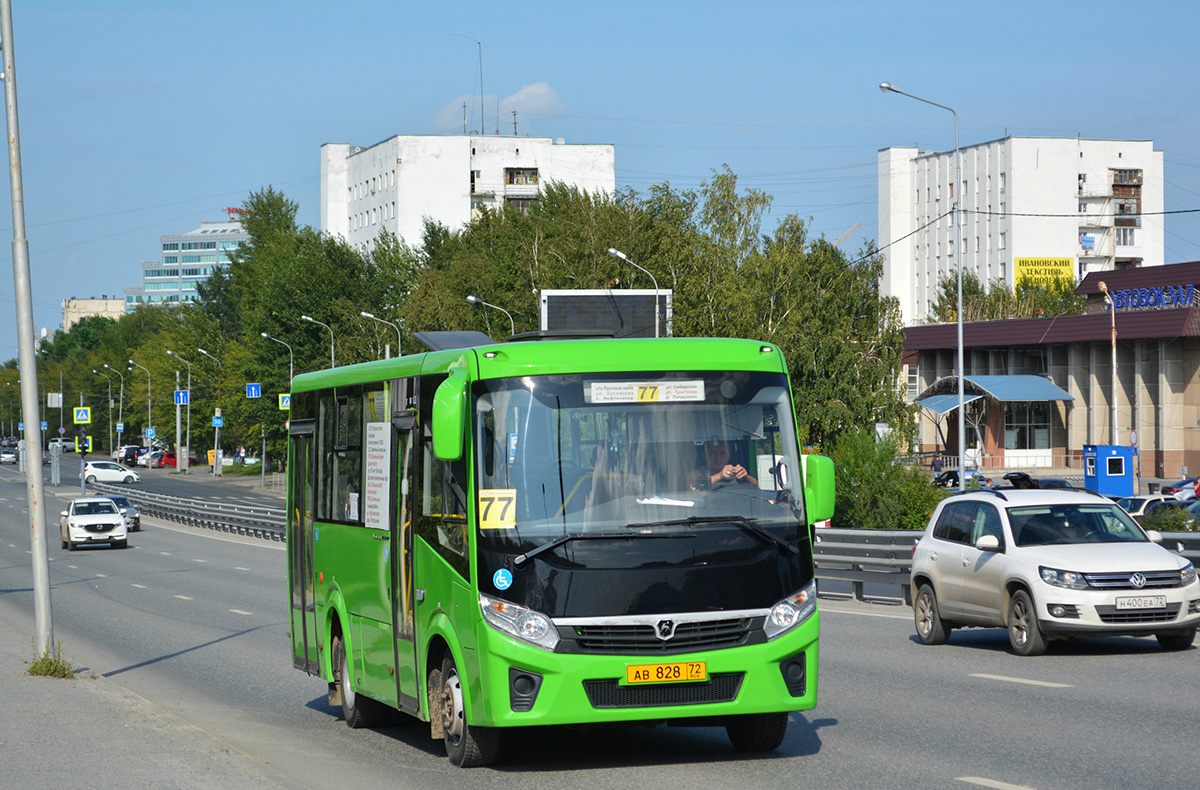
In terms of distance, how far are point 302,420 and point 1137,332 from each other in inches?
2439

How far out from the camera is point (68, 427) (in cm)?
17488

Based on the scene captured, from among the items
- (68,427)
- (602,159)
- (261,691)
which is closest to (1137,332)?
(602,159)

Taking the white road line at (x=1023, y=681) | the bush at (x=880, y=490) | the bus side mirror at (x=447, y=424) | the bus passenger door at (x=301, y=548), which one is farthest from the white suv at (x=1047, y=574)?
the bush at (x=880, y=490)

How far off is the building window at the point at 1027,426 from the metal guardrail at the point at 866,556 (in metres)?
56.9

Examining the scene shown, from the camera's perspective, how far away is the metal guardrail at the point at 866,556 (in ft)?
66.8

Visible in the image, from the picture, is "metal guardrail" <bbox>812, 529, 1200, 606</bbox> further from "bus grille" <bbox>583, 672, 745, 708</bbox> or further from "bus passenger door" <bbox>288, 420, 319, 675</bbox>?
"bus grille" <bbox>583, 672, 745, 708</bbox>

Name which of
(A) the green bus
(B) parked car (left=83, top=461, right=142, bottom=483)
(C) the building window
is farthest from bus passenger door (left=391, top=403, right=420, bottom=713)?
(B) parked car (left=83, top=461, right=142, bottom=483)

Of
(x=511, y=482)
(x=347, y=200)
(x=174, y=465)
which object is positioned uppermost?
(x=347, y=200)

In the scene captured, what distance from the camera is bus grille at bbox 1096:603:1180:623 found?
42.7 ft

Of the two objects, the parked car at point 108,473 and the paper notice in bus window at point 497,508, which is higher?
the paper notice in bus window at point 497,508

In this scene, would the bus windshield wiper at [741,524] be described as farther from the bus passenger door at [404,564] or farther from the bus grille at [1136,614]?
the bus grille at [1136,614]

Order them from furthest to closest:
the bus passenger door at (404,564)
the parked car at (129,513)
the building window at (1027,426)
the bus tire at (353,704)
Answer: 1. the building window at (1027,426)
2. the parked car at (129,513)
3. the bus tire at (353,704)
4. the bus passenger door at (404,564)

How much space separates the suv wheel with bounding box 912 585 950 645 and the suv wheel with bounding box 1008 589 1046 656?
1223 millimetres

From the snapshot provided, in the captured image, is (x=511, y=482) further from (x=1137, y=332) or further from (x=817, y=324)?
(x=1137, y=332)
